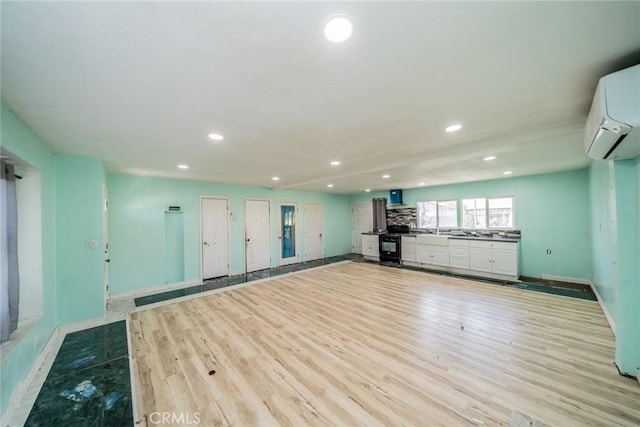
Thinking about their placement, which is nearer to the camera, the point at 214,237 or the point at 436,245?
the point at 214,237

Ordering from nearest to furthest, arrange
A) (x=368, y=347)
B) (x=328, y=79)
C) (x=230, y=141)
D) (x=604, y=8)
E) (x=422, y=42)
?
(x=604, y=8) < (x=422, y=42) < (x=328, y=79) < (x=368, y=347) < (x=230, y=141)

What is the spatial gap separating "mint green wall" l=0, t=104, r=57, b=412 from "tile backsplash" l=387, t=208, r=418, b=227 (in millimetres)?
8013

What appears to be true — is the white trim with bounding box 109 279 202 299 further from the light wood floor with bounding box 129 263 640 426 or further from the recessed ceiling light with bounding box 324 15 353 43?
the recessed ceiling light with bounding box 324 15 353 43

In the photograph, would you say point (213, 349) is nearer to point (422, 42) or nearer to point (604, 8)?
point (422, 42)

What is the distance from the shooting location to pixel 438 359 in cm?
239

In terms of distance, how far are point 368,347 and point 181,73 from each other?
314cm

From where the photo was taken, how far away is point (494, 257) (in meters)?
5.30

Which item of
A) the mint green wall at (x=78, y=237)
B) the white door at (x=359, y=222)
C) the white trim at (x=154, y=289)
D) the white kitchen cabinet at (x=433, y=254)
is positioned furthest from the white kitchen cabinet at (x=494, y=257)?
the mint green wall at (x=78, y=237)

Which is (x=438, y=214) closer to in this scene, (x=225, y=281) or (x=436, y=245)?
(x=436, y=245)

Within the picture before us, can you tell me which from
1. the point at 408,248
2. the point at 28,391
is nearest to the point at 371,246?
the point at 408,248

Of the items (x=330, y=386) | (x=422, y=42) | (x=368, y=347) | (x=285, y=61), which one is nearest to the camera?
(x=422, y=42)

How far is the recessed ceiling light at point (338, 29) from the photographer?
1091 mm

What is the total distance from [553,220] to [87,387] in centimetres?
822

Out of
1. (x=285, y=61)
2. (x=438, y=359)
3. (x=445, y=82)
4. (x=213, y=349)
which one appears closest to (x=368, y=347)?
(x=438, y=359)
